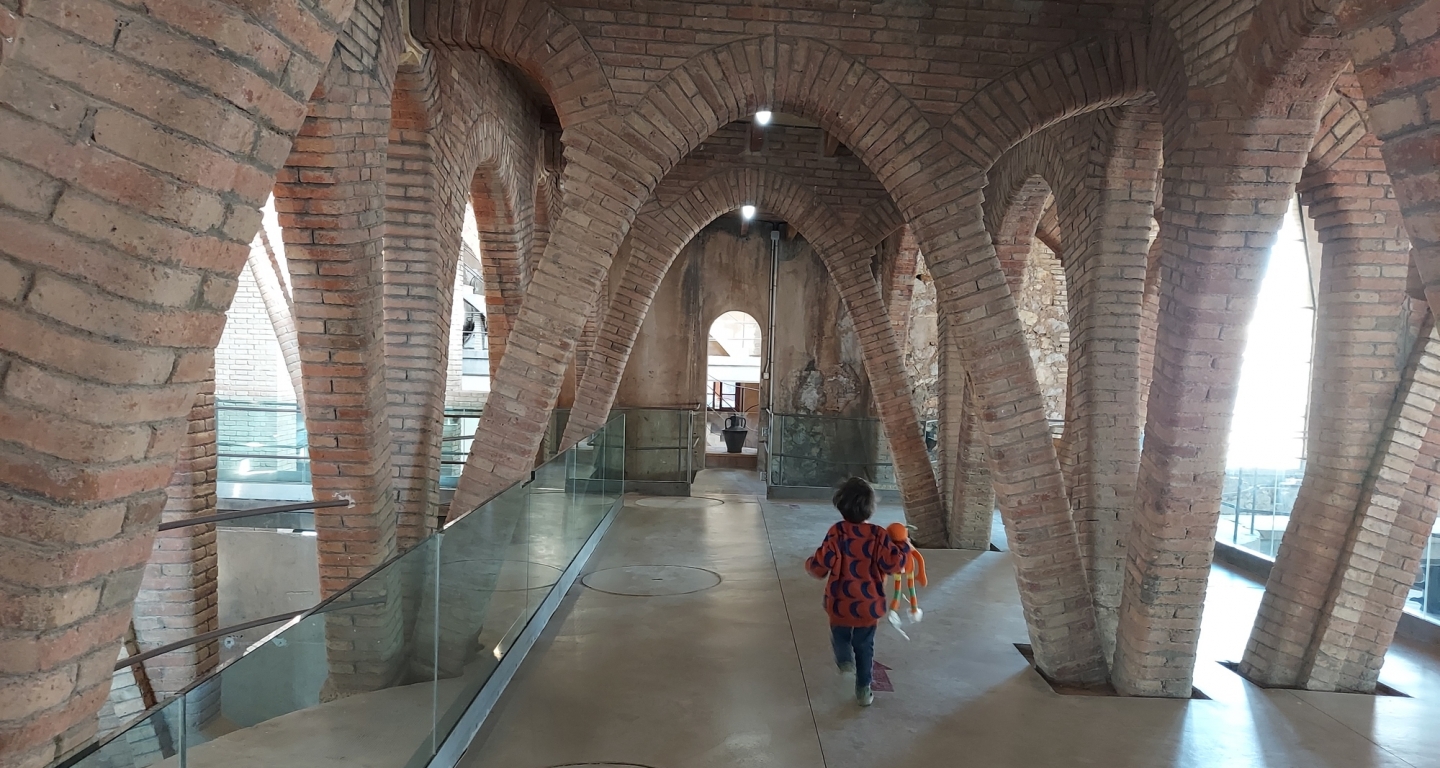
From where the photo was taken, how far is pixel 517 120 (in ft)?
30.7

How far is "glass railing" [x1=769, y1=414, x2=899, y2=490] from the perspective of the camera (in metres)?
12.2

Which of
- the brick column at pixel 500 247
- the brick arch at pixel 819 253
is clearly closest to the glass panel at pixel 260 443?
the brick column at pixel 500 247

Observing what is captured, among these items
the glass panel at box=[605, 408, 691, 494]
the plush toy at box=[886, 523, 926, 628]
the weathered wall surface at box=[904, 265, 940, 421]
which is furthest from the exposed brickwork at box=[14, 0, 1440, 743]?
the weathered wall surface at box=[904, 265, 940, 421]

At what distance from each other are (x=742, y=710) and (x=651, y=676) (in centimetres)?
69

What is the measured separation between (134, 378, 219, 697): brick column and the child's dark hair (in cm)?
476

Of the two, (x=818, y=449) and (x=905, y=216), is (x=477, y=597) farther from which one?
(x=818, y=449)

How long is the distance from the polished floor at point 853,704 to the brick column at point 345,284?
144 cm

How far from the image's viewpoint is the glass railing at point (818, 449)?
1222 centimetres

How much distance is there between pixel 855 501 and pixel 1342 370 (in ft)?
11.2

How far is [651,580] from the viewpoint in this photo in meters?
7.41

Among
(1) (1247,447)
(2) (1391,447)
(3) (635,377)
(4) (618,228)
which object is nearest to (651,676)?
(4) (618,228)

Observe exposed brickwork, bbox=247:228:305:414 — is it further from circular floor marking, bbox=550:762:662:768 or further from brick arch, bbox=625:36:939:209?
circular floor marking, bbox=550:762:662:768

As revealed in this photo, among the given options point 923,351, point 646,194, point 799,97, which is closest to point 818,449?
point 923,351

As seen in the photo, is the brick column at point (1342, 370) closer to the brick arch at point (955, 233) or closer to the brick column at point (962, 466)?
the brick arch at point (955, 233)
